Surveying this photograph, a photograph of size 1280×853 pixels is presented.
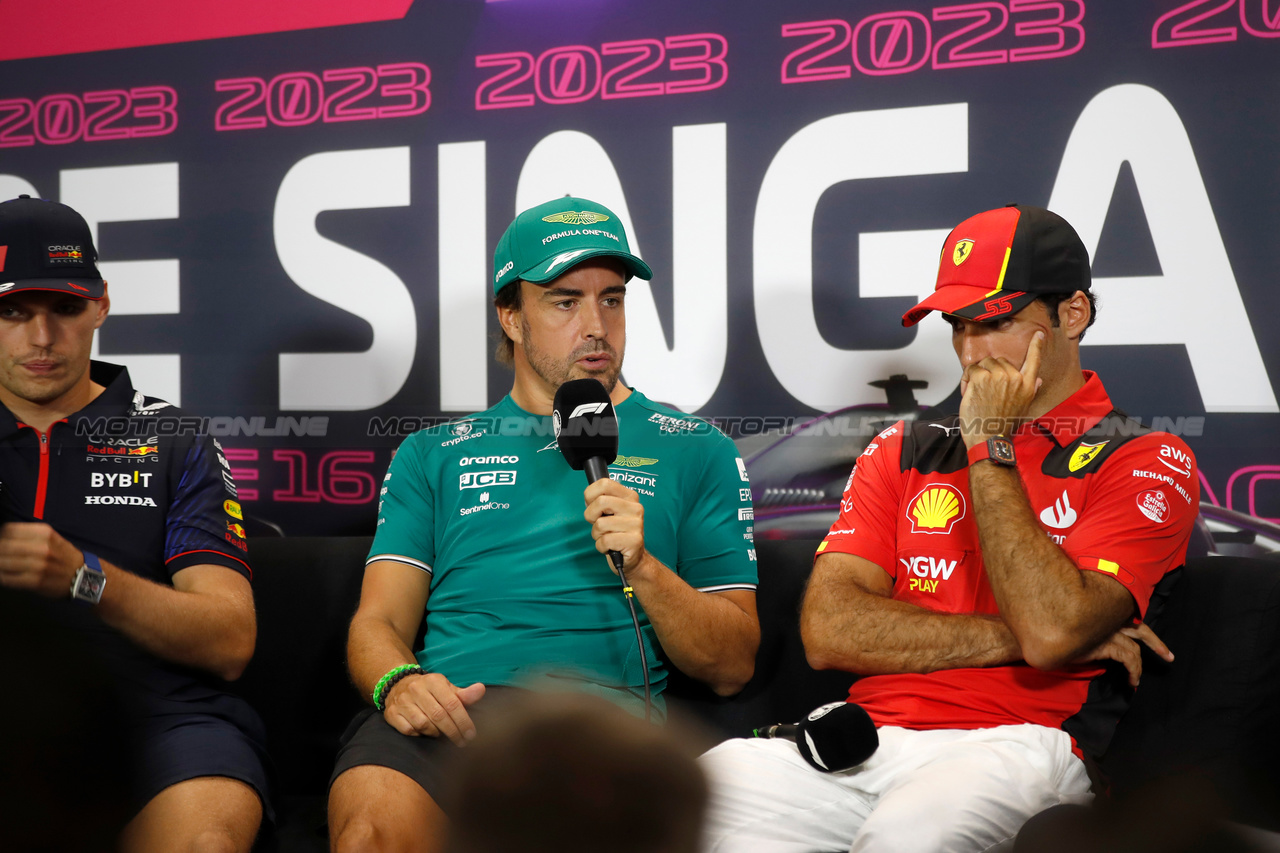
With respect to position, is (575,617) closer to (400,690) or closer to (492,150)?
(400,690)

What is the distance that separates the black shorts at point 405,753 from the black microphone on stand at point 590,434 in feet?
1.07

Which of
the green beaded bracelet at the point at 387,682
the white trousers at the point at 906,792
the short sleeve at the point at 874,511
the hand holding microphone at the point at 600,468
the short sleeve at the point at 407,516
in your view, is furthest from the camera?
the short sleeve at the point at 407,516

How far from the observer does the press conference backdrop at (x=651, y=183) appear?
2105 mm

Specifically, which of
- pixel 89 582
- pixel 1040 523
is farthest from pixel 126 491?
pixel 1040 523

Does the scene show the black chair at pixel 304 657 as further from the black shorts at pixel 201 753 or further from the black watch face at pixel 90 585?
the black watch face at pixel 90 585

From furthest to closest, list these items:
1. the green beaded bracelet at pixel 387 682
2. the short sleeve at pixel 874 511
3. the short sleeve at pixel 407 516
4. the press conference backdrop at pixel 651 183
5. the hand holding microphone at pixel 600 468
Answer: the press conference backdrop at pixel 651 183, the short sleeve at pixel 407 516, the short sleeve at pixel 874 511, the green beaded bracelet at pixel 387 682, the hand holding microphone at pixel 600 468

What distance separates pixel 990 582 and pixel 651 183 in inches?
53.2

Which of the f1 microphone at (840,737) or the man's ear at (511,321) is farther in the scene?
the man's ear at (511,321)

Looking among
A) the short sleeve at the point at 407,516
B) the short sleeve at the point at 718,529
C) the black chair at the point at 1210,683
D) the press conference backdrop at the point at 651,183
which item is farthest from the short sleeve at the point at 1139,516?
the short sleeve at the point at 407,516

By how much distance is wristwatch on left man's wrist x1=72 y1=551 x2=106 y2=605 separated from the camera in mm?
1473

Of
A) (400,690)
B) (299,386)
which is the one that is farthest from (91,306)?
(400,690)

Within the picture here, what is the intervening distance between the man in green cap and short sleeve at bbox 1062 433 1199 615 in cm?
58

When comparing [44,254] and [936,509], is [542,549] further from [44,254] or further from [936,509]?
[44,254]

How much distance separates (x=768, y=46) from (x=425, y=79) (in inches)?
35.4
